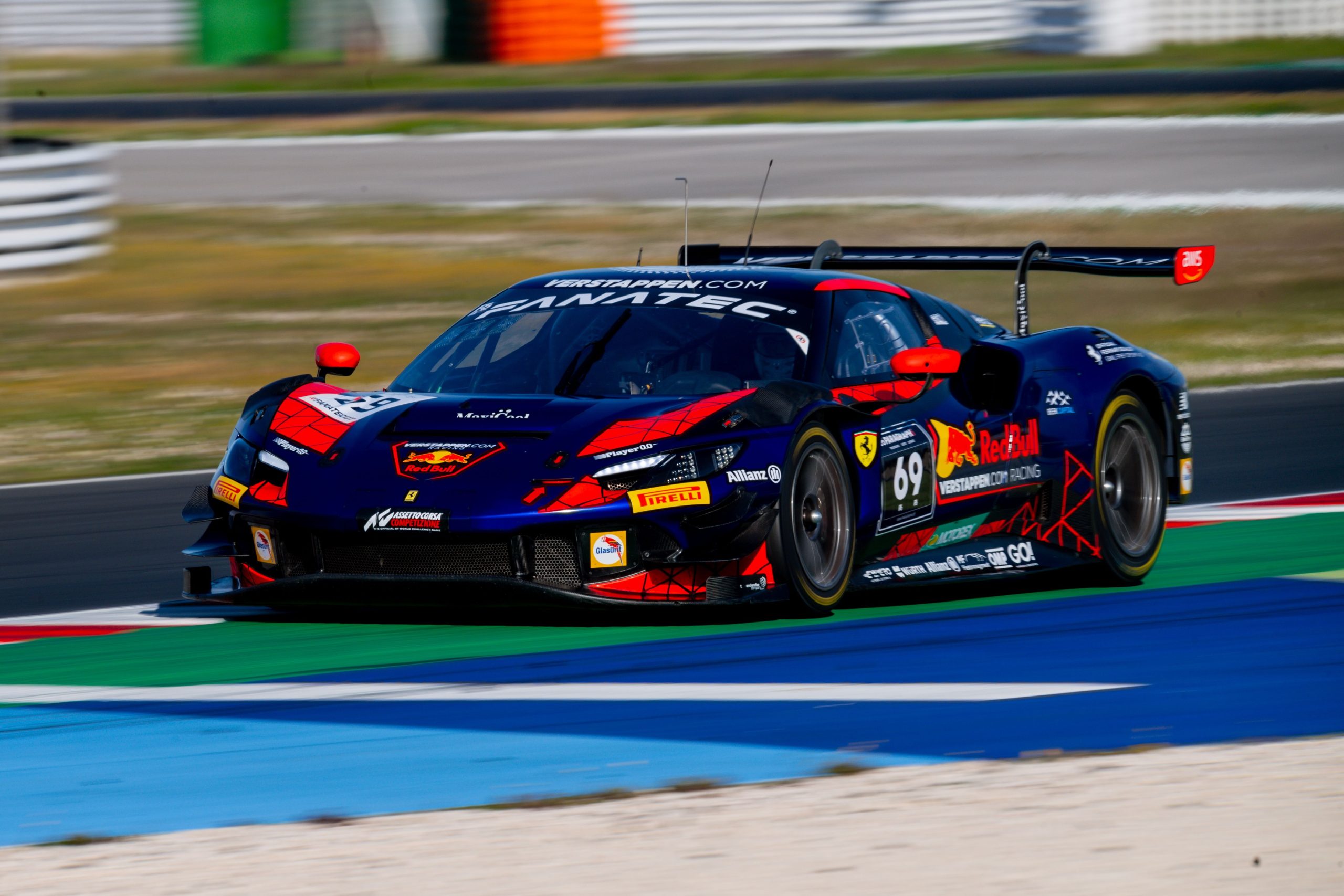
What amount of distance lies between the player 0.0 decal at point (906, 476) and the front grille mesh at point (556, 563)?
1.19 meters

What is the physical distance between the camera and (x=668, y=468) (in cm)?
707

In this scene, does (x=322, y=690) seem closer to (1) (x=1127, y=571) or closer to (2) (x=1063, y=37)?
(1) (x=1127, y=571)

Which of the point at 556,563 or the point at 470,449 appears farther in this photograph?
the point at 470,449

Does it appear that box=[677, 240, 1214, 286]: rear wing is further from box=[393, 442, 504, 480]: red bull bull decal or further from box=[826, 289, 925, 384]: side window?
box=[393, 442, 504, 480]: red bull bull decal

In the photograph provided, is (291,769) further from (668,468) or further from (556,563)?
(668,468)

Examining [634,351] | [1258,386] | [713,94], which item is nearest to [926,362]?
[634,351]

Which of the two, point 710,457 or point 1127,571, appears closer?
point 710,457

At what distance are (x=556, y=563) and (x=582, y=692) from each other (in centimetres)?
81

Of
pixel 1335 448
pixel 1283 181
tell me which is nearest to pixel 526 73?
pixel 1283 181

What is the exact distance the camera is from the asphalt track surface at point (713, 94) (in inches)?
1340

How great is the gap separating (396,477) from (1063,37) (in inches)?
1503

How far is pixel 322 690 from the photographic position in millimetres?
6406

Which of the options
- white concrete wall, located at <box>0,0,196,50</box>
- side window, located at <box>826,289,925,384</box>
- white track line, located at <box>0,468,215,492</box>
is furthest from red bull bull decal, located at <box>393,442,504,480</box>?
white concrete wall, located at <box>0,0,196,50</box>

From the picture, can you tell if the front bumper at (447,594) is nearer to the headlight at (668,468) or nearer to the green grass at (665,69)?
the headlight at (668,468)
